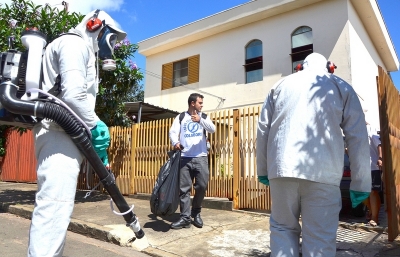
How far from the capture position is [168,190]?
14.7ft

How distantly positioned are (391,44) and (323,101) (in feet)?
48.5

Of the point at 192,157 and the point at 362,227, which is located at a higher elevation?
the point at 192,157

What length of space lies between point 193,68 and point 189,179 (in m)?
10.9

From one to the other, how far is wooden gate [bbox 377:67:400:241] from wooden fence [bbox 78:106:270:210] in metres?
2.09

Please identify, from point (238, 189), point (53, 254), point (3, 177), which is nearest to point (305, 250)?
point (53, 254)

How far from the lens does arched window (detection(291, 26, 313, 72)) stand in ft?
38.4

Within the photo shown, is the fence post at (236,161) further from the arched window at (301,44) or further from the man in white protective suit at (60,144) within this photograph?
the arched window at (301,44)

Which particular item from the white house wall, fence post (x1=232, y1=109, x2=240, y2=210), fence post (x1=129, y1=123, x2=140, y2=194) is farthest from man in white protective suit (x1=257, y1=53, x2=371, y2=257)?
the white house wall

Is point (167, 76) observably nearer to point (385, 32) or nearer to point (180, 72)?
point (180, 72)

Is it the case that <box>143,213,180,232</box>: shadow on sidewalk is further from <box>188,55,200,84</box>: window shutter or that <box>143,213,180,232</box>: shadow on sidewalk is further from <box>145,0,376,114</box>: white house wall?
<box>188,55,200,84</box>: window shutter

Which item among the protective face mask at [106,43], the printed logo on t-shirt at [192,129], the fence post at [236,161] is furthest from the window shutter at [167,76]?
the protective face mask at [106,43]

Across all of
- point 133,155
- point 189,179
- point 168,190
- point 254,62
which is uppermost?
point 254,62

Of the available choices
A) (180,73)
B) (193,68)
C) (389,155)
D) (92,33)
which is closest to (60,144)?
(92,33)

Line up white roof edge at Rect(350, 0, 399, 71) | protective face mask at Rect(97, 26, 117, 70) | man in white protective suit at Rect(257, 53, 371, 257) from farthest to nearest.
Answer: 1. white roof edge at Rect(350, 0, 399, 71)
2. protective face mask at Rect(97, 26, 117, 70)
3. man in white protective suit at Rect(257, 53, 371, 257)
